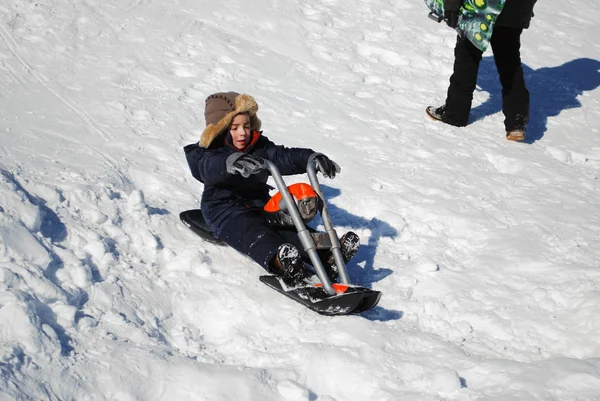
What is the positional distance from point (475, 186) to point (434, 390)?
2.63 metres

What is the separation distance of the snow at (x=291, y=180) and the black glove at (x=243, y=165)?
0.65 metres

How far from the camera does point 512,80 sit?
5926 mm

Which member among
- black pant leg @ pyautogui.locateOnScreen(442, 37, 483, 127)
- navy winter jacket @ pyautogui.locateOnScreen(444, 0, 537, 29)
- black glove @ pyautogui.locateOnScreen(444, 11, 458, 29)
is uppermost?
navy winter jacket @ pyautogui.locateOnScreen(444, 0, 537, 29)

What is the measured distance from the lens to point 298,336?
10.9 feet

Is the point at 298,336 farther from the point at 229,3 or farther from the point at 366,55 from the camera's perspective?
the point at 229,3

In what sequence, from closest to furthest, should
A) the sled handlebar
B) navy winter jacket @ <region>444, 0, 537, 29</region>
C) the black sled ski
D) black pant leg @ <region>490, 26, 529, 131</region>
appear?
the black sled ski
the sled handlebar
navy winter jacket @ <region>444, 0, 537, 29</region>
black pant leg @ <region>490, 26, 529, 131</region>

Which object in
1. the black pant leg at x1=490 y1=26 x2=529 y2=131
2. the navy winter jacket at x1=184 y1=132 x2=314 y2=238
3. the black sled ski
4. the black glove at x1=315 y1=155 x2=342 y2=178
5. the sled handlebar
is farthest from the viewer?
the black pant leg at x1=490 y1=26 x2=529 y2=131

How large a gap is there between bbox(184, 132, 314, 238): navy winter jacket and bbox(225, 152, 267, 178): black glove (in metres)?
0.30

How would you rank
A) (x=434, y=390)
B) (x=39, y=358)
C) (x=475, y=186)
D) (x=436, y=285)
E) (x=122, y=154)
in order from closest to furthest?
1. (x=39, y=358)
2. (x=434, y=390)
3. (x=436, y=285)
4. (x=122, y=154)
5. (x=475, y=186)

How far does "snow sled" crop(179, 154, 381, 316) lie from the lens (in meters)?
3.35

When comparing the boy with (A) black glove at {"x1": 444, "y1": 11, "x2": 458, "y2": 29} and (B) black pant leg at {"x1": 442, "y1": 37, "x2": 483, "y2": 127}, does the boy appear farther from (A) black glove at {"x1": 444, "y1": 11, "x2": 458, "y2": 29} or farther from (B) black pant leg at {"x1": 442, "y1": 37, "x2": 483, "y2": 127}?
(B) black pant leg at {"x1": 442, "y1": 37, "x2": 483, "y2": 127}

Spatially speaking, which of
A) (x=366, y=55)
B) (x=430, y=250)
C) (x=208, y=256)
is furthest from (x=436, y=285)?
(x=366, y=55)

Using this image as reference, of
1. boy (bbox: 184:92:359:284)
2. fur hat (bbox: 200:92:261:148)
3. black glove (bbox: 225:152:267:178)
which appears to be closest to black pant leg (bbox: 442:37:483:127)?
boy (bbox: 184:92:359:284)

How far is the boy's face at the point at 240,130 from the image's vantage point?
13.3 feet
